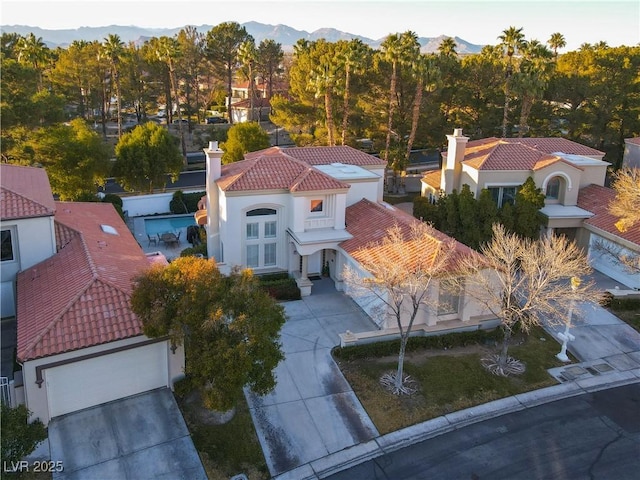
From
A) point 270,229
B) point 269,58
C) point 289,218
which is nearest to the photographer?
point 289,218

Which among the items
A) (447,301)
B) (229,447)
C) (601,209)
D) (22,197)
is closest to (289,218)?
(447,301)

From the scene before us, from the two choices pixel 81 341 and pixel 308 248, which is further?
pixel 308 248

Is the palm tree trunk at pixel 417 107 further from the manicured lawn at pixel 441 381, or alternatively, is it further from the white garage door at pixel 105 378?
the white garage door at pixel 105 378

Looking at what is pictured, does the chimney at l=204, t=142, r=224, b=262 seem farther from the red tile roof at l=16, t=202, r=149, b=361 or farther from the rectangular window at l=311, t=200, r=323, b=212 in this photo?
the red tile roof at l=16, t=202, r=149, b=361

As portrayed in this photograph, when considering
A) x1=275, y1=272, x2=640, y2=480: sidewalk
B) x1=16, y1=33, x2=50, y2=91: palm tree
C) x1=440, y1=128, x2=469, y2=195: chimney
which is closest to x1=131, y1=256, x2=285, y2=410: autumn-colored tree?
x1=275, y1=272, x2=640, y2=480: sidewalk

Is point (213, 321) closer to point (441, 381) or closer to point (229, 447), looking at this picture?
point (229, 447)

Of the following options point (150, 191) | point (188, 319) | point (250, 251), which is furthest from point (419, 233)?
point (150, 191)
